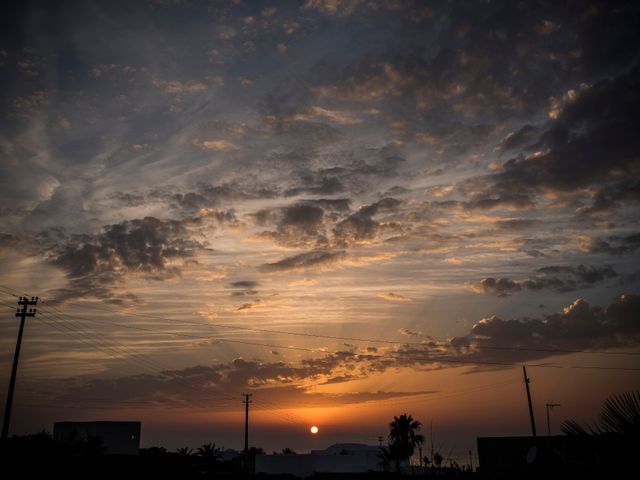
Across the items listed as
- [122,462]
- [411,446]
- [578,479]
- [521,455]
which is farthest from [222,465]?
[578,479]

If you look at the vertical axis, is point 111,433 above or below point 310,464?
above

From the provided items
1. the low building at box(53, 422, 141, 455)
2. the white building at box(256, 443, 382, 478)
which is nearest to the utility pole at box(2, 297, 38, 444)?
the low building at box(53, 422, 141, 455)

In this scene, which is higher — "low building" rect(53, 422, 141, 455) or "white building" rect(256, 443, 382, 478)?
"low building" rect(53, 422, 141, 455)

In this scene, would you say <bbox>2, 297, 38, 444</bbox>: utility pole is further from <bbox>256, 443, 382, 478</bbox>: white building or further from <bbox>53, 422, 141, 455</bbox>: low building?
<bbox>256, 443, 382, 478</bbox>: white building

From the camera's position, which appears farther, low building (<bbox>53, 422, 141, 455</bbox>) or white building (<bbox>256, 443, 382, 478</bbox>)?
white building (<bbox>256, 443, 382, 478</bbox>)

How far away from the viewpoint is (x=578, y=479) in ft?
25.6

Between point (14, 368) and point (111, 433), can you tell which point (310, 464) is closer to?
point (111, 433)

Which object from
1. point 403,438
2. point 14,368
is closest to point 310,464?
point 403,438

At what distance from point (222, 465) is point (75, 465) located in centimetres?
5148

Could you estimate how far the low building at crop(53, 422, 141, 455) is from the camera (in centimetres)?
7100

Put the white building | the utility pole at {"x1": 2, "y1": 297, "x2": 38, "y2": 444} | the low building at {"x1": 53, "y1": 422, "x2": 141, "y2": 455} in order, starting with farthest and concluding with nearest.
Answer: the white building, the low building at {"x1": 53, "y1": 422, "x2": 141, "y2": 455}, the utility pole at {"x1": 2, "y1": 297, "x2": 38, "y2": 444}

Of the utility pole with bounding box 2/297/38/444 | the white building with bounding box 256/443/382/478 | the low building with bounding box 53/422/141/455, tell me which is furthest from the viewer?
the white building with bounding box 256/443/382/478

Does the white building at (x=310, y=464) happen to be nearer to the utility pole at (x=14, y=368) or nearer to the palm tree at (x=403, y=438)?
the palm tree at (x=403, y=438)

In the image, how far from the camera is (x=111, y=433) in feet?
235
